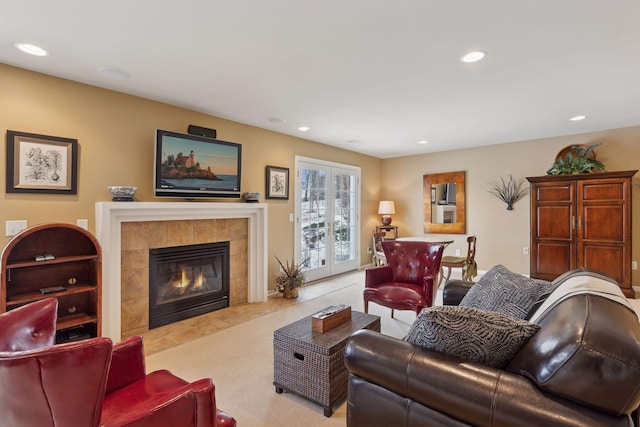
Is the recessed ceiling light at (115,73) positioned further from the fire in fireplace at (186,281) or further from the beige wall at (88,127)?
the fire in fireplace at (186,281)

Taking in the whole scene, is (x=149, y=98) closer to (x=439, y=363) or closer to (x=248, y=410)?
(x=248, y=410)

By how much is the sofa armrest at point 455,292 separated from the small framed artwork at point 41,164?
338 centimetres

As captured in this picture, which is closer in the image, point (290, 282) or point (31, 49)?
point (31, 49)

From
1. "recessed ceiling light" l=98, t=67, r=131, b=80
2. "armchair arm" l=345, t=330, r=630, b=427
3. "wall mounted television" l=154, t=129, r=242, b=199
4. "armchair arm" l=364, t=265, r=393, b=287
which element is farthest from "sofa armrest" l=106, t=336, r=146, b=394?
"armchair arm" l=364, t=265, r=393, b=287

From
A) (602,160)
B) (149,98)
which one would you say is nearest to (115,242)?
(149,98)

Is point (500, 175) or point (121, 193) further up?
point (500, 175)

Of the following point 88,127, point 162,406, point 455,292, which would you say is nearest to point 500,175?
point 455,292

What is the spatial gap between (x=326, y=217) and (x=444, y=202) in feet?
7.87

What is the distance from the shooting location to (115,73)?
279 centimetres

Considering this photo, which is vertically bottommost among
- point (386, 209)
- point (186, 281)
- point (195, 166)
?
point (186, 281)

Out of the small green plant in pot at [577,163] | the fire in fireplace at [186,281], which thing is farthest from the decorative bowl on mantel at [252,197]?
the small green plant in pot at [577,163]

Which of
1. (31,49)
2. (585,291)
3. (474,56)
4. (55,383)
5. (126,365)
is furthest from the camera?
(474,56)

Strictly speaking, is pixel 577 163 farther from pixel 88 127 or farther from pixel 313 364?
pixel 88 127

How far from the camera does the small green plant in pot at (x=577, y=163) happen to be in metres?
4.69
